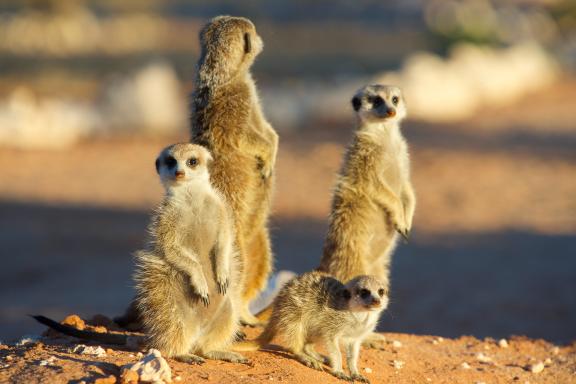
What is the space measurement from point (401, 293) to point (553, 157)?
6383 mm

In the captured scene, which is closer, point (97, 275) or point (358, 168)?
point (358, 168)

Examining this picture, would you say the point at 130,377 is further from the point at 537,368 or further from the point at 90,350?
the point at 537,368

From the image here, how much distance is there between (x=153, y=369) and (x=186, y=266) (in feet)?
2.09

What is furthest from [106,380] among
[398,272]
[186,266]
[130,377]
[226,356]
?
[398,272]

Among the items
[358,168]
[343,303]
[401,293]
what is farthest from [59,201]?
[343,303]

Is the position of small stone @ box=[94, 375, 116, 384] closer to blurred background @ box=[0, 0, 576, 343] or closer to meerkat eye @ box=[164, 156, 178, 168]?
meerkat eye @ box=[164, 156, 178, 168]

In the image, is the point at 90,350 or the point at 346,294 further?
the point at 346,294

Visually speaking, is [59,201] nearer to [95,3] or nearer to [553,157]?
[553,157]

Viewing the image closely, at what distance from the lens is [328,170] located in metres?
14.1

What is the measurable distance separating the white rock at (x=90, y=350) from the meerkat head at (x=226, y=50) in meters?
1.84

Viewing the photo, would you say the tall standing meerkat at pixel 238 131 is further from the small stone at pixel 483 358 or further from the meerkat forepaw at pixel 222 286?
the small stone at pixel 483 358

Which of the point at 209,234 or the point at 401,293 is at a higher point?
the point at 401,293

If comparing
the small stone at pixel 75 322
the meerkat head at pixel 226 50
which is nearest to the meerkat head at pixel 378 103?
the meerkat head at pixel 226 50

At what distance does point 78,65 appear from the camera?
1054 inches
